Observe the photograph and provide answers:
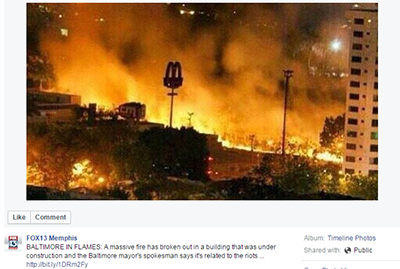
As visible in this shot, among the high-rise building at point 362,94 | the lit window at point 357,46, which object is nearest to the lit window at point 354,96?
the high-rise building at point 362,94

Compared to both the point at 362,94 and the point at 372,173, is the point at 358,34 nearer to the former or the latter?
the point at 362,94

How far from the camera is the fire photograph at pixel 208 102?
5.23 ft

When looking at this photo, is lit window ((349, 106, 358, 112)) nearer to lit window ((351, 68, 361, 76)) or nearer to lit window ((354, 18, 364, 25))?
lit window ((351, 68, 361, 76))

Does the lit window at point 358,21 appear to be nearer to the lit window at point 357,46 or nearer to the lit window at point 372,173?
the lit window at point 357,46

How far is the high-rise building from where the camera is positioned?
159cm

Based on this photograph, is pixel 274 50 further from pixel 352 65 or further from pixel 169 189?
pixel 169 189

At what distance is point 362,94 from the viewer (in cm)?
162

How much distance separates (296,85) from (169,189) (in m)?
0.42

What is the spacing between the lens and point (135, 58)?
1.62 metres

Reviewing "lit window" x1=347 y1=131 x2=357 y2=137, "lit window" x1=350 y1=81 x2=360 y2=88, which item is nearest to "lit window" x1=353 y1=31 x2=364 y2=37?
"lit window" x1=350 y1=81 x2=360 y2=88

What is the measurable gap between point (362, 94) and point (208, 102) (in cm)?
39
